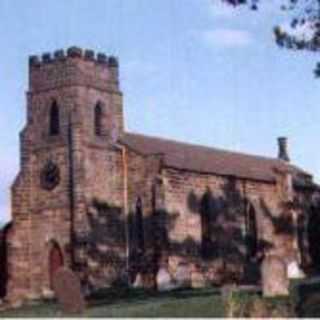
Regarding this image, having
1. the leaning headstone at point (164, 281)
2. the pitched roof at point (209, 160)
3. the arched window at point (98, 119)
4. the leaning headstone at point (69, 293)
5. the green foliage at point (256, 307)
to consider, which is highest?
the arched window at point (98, 119)

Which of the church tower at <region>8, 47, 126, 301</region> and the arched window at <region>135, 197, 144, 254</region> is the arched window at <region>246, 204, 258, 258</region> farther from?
the church tower at <region>8, 47, 126, 301</region>

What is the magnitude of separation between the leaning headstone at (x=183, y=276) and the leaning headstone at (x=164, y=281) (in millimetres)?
488

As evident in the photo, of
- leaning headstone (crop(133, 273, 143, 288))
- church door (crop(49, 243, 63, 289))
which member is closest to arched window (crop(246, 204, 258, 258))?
leaning headstone (crop(133, 273, 143, 288))

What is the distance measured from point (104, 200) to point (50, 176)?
3.06 m

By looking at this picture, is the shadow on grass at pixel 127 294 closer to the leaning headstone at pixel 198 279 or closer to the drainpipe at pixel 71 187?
the drainpipe at pixel 71 187

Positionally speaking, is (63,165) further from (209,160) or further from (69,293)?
(69,293)

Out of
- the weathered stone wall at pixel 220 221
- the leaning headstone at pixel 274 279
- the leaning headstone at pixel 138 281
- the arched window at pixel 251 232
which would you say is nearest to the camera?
the leaning headstone at pixel 274 279

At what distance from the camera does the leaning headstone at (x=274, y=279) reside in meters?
33.7

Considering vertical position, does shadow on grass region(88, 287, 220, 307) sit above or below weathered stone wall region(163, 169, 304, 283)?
below

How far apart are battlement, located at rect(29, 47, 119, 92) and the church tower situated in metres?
0.05

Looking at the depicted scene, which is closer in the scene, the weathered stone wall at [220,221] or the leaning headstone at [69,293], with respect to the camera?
the leaning headstone at [69,293]

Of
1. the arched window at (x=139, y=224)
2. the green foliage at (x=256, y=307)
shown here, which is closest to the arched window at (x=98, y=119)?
the arched window at (x=139, y=224)

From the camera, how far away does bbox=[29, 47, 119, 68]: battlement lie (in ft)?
192

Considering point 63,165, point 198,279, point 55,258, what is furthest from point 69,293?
point 63,165
